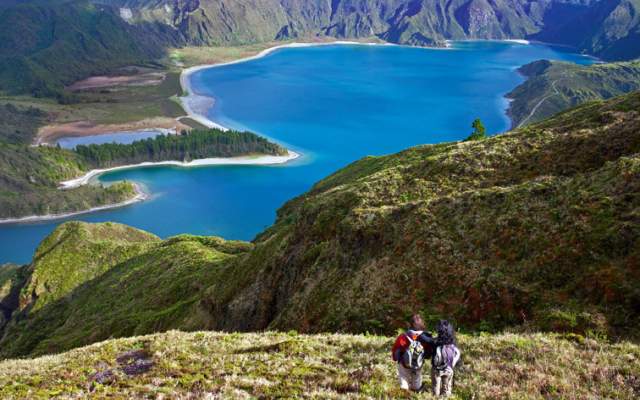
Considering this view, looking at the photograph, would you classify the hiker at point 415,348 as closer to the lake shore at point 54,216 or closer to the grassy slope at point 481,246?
the grassy slope at point 481,246

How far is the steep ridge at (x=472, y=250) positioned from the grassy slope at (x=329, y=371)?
3.46 metres

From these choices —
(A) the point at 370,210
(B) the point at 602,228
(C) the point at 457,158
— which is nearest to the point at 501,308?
(B) the point at 602,228

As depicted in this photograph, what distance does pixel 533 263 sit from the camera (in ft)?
75.9

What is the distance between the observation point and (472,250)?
2611 cm

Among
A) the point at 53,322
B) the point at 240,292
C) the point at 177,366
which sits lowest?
the point at 53,322

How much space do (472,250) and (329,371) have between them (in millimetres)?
12449

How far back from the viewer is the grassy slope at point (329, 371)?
47.1ft

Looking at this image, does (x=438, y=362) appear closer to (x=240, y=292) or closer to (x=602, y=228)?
(x=602, y=228)

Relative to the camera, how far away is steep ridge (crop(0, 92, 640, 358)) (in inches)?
830

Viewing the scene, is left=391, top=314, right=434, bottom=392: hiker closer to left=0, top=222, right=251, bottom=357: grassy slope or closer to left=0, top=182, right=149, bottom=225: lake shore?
left=0, top=222, right=251, bottom=357: grassy slope

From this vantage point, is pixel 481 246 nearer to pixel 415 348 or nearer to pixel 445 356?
pixel 445 356

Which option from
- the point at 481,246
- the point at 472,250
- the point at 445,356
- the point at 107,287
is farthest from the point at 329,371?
the point at 107,287

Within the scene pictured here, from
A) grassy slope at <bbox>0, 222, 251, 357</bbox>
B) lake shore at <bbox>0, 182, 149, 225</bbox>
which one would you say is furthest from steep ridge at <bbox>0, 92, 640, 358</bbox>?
lake shore at <bbox>0, 182, 149, 225</bbox>

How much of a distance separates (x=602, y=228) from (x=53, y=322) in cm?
8031
